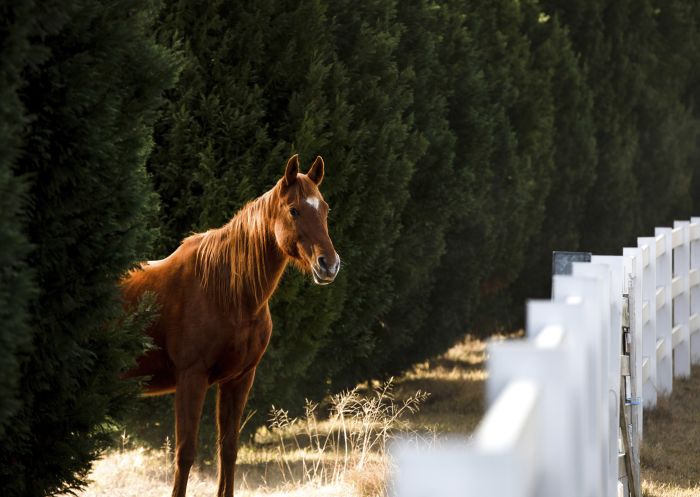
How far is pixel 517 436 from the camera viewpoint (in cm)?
177

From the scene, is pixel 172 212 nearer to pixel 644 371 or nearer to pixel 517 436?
pixel 644 371

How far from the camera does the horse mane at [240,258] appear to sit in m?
6.59

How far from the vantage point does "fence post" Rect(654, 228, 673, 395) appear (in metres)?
11.8

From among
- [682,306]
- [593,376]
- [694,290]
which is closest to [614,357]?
[593,376]

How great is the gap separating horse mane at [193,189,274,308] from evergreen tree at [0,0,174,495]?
1381 millimetres

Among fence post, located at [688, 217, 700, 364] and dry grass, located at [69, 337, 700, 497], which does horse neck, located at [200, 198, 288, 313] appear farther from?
fence post, located at [688, 217, 700, 364]

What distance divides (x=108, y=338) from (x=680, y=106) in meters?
18.8

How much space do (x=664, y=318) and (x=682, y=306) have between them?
148cm

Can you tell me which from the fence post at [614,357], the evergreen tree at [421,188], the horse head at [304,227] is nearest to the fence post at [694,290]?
the evergreen tree at [421,188]

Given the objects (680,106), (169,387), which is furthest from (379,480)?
(680,106)

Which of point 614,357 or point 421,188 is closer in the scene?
point 614,357

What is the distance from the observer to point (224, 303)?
6637 millimetres

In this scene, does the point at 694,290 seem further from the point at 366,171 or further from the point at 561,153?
the point at 366,171

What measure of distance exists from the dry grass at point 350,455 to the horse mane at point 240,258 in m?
1.27
